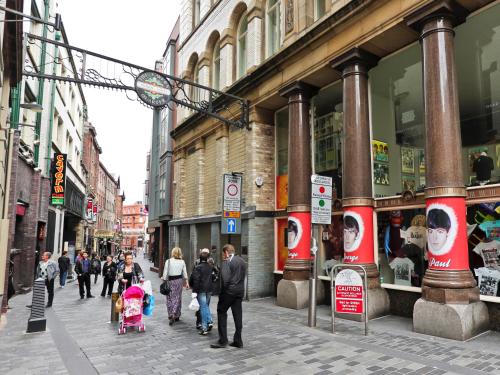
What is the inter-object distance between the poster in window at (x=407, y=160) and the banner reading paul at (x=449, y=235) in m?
2.49

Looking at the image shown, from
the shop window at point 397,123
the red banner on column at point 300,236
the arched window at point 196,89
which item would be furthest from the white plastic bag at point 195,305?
the arched window at point 196,89

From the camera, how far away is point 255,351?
20.7ft

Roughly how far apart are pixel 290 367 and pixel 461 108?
23.3ft

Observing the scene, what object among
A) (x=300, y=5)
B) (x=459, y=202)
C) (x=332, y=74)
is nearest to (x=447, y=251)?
(x=459, y=202)

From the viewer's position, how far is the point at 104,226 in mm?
65062

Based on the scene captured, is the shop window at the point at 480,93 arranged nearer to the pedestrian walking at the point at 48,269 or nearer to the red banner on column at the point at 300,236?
the red banner on column at the point at 300,236

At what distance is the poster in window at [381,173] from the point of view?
9.95m

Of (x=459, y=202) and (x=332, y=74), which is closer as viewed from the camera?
(x=459, y=202)

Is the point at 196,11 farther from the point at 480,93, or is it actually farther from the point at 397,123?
the point at 480,93

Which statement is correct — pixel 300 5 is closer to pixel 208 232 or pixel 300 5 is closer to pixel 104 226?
pixel 208 232

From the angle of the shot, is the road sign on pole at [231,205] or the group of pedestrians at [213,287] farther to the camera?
the road sign on pole at [231,205]

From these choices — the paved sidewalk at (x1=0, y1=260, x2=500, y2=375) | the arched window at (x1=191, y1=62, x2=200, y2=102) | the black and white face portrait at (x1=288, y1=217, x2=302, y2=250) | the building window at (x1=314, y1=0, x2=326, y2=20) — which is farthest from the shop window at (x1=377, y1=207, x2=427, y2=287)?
the arched window at (x1=191, y1=62, x2=200, y2=102)

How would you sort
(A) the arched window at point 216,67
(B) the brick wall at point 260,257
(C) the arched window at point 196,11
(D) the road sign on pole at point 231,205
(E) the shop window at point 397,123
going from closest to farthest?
1. (E) the shop window at point 397,123
2. (D) the road sign on pole at point 231,205
3. (B) the brick wall at point 260,257
4. (A) the arched window at point 216,67
5. (C) the arched window at point 196,11

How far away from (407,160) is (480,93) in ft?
7.18
